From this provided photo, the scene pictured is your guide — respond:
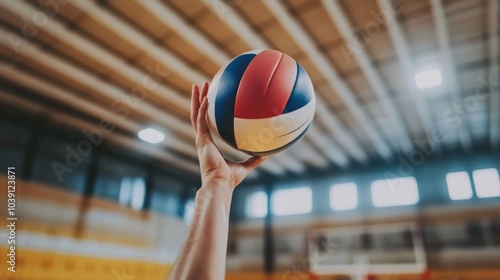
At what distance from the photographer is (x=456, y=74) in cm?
530

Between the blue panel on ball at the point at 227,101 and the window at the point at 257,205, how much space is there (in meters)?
8.17

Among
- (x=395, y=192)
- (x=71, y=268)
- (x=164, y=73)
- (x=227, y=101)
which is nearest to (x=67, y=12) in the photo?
(x=164, y=73)

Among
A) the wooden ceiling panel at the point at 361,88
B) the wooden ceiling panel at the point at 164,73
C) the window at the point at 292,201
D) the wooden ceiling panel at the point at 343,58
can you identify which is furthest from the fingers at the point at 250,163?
the window at the point at 292,201

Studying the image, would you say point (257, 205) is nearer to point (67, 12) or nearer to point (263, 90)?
point (67, 12)

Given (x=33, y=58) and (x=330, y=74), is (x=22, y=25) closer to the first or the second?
(x=33, y=58)

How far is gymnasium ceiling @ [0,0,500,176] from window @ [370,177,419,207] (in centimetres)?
136

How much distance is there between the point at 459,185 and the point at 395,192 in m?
1.37

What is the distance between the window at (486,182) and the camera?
715cm

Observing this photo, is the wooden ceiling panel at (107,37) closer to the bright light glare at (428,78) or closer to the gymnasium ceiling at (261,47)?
the gymnasium ceiling at (261,47)

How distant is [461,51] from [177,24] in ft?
13.2

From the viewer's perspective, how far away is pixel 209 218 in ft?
3.16

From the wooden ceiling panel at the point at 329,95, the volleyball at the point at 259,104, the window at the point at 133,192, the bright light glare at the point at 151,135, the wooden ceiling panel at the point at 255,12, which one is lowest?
the volleyball at the point at 259,104

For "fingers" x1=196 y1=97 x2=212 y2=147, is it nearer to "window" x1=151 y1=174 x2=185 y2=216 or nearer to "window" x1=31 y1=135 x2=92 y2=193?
"window" x1=31 y1=135 x2=92 y2=193

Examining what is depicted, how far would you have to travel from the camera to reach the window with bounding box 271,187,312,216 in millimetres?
9312
